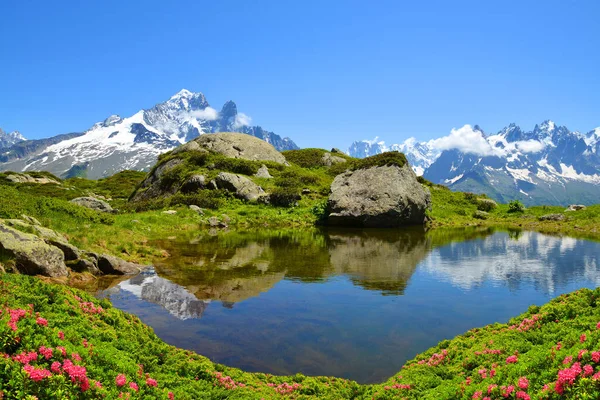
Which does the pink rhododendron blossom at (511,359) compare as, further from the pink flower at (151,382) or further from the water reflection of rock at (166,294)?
the water reflection of rock at (166,294)

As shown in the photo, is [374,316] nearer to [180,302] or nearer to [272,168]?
[180,302]

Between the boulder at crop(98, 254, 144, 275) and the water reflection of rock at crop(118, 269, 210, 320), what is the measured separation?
0.82 metres

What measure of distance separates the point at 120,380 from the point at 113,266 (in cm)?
1530

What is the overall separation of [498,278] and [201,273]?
678 inches

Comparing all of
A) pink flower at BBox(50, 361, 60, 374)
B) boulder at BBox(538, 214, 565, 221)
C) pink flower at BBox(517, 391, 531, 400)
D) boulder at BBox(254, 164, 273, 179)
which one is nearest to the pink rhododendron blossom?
pink flower at BBox(517, 391, 531, 400)

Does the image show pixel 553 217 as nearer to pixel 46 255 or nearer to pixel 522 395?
pixel 522 395

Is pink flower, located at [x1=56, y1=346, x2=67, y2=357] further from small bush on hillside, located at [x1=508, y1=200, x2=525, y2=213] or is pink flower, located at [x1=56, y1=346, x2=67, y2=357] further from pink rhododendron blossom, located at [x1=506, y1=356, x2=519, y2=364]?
small bush on hillside, located at [x1=508, y1=200, x2=525, y2=213]

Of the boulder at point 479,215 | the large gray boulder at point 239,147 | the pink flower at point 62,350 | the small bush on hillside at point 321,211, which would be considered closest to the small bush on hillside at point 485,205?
the boulder at point 479,215

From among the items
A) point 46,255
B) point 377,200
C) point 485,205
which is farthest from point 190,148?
point 46,255

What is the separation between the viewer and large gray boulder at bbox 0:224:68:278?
53.2 feet

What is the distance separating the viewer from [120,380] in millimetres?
7824

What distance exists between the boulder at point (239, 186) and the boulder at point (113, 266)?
108 ft

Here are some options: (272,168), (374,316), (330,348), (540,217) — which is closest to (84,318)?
(330,348)

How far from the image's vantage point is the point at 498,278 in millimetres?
22891
